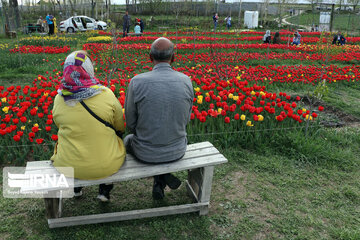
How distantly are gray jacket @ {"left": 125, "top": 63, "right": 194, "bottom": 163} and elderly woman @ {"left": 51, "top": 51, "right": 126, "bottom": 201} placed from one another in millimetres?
201

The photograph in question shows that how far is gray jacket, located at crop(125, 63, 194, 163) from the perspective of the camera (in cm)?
247

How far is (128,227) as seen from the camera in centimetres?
273

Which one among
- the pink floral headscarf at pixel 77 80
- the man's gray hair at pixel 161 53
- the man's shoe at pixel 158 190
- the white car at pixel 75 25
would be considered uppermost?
the white car at pixel 75 25

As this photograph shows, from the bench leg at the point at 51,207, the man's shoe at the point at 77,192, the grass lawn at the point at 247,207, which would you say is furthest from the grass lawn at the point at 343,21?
the bench leg at the point at 51,207

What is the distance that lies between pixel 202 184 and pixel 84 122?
1.26 meters

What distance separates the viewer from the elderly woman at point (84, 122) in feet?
7.34

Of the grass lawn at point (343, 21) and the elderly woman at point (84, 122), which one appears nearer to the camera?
the elderly woman at point (84, 122)

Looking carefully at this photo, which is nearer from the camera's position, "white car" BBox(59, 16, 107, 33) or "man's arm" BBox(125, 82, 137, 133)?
"man's arm" BBox(125, 82, 137, 133)

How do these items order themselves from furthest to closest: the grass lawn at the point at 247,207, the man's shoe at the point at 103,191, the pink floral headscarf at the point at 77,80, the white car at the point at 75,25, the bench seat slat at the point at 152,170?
the white car at the point at 75,25 → the man's shoe at the point at 103,191 → the grass lawn at the point at 247,207 → the bench seat slat at the point at 152,170 → the pink floral headscarf at the point at 77,80

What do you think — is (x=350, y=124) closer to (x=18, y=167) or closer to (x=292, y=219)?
(x=292, y=219)

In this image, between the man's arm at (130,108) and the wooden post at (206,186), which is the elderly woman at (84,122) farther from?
the wooden post at (206,186)

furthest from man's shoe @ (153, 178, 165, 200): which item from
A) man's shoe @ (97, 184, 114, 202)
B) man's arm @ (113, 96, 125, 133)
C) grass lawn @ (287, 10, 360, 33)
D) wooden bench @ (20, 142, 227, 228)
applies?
grass lawn @ (287, 10, 360, 33)

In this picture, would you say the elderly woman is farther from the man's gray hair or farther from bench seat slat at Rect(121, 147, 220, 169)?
the man's gray hair

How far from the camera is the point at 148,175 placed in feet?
8.32
